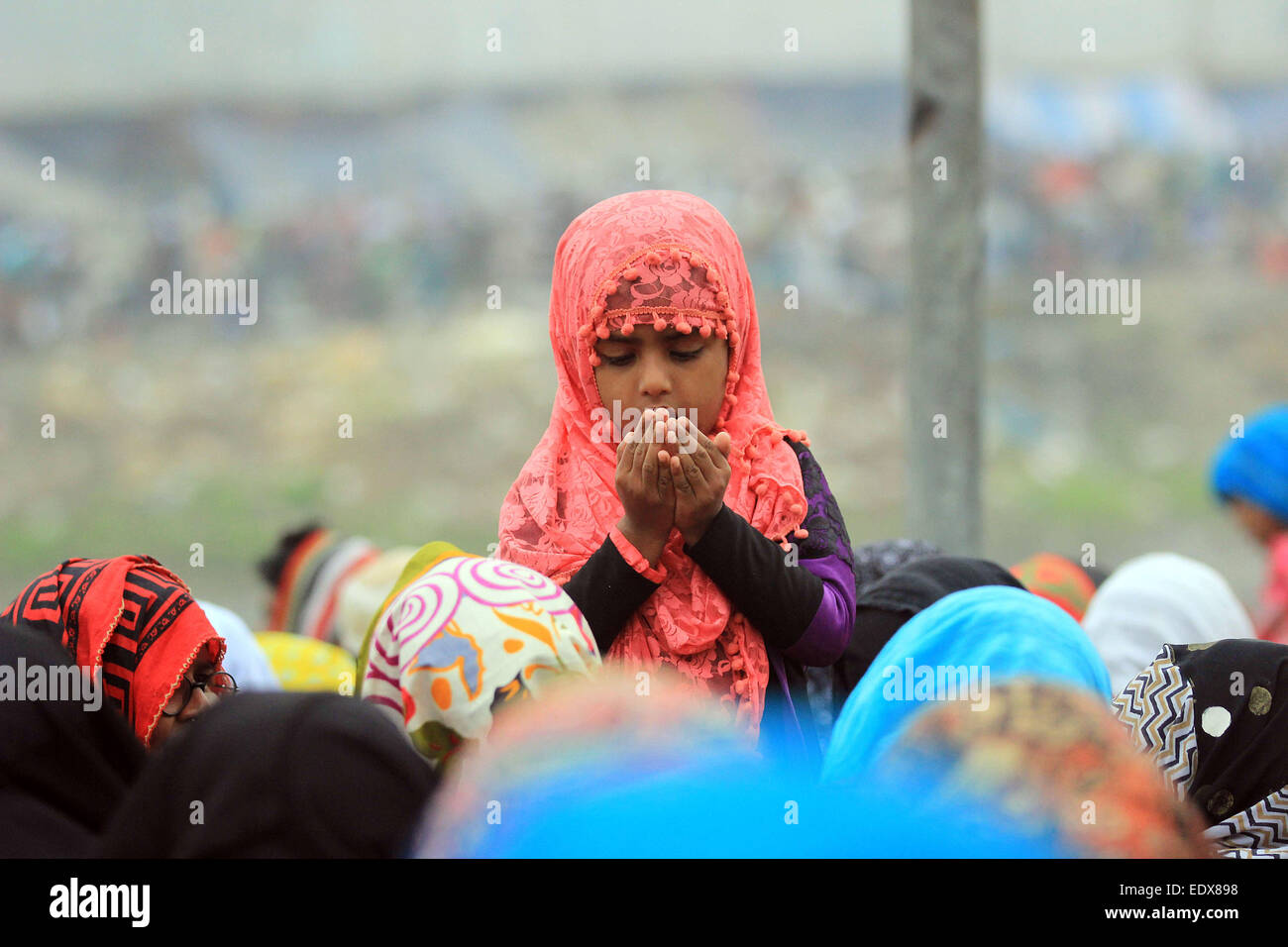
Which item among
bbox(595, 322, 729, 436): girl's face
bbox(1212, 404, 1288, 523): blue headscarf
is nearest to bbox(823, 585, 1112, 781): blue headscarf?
bbox(595, 322, 729, 436): girl's face

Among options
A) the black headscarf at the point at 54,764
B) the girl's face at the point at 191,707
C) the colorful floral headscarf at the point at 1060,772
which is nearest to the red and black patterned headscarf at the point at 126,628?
the girl's face at the point at 191,707

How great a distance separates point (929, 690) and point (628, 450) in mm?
623

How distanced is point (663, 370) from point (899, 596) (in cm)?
82

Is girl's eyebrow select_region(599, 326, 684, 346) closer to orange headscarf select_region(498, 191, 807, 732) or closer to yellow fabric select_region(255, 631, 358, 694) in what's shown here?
orange headscarf select_region(498, 191, 807, 732)

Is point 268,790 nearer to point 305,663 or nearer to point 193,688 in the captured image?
point 193,688

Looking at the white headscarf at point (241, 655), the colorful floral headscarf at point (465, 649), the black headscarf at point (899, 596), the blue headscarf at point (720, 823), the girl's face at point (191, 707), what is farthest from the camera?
the white headscarf at point (241, 655)

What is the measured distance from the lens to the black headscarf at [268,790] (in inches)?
53.0

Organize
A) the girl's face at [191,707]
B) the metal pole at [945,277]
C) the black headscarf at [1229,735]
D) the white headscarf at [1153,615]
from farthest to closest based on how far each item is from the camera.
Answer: the metal pole at [945,277] → the white headscarf at [1153,615] → the girl's face at [191,707] → the black headscarf at [1229,735]

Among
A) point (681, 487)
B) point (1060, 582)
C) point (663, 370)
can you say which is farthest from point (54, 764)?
point (1060, 582)

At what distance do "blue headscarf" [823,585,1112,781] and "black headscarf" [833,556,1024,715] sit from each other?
0.72 m

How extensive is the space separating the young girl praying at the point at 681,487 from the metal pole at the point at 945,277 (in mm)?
1747

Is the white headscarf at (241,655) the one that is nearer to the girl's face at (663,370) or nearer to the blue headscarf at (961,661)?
the girl's face at (663,370)

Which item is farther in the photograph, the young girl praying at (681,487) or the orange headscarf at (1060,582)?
the orange headscarf at (1060,582)

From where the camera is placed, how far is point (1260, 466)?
496 cm
